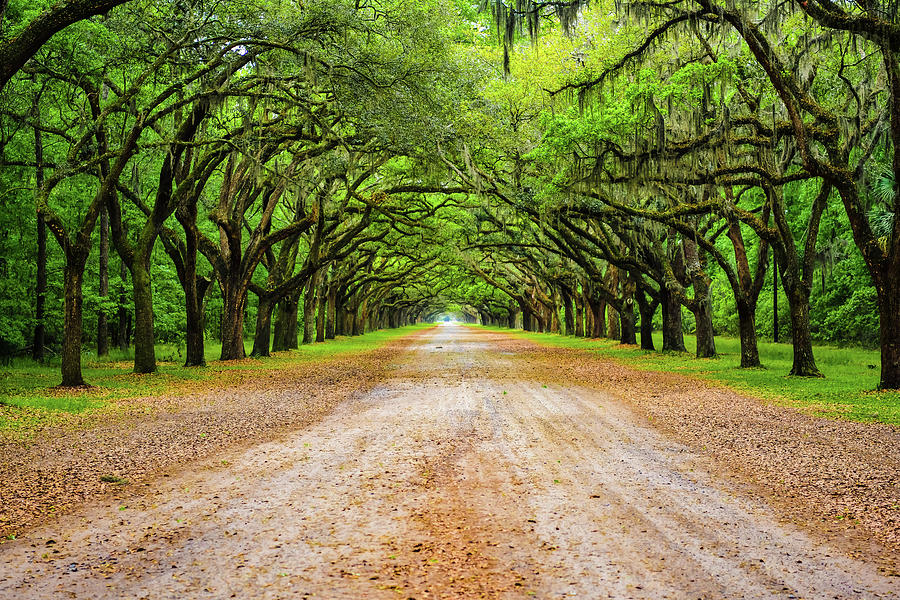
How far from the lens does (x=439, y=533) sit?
507cm

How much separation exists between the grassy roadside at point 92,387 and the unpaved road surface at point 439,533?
4.35 metres

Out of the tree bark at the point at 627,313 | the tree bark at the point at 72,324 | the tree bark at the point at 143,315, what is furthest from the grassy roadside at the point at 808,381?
the tree bark at the point at 143,315

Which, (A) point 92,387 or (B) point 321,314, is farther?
(B) point 321,314

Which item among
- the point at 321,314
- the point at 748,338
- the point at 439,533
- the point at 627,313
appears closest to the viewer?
the point at 439,533

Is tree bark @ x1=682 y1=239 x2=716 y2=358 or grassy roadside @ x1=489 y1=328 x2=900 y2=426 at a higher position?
tree bark @ x1=682 y1=239 x2=716 y2=358

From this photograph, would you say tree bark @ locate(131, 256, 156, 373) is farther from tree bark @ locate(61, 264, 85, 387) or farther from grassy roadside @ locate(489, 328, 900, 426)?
grassy roadside @ locate(489, 328, 900, 426)

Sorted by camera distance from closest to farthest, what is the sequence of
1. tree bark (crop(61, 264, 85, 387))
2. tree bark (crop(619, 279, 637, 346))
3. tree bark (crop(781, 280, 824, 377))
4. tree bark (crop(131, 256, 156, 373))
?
tree bark (crop(61, 264, 85, 387))
tree bark (crop(781, 280, 824, 377))
tree bark (crop(131, 256, 156, 373))
tree bark (crop(619, 279, 637, 346))

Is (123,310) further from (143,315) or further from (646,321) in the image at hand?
(646,321)

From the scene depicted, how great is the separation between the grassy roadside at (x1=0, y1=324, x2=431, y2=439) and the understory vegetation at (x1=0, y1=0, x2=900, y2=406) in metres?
0.36

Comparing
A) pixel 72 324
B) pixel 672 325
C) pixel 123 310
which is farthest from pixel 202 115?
pixel 672 325

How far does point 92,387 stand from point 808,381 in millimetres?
15713

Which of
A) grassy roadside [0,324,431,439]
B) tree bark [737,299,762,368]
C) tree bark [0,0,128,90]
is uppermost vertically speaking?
tree bark [0,0,128,90]

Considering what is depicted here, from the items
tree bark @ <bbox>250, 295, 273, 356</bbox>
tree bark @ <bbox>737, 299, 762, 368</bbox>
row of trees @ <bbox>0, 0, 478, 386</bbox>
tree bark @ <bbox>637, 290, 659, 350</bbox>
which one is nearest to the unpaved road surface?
row of trees @ <bbox>0, 0, 478, 386</bbox>

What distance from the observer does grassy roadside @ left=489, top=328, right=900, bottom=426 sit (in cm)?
1162
